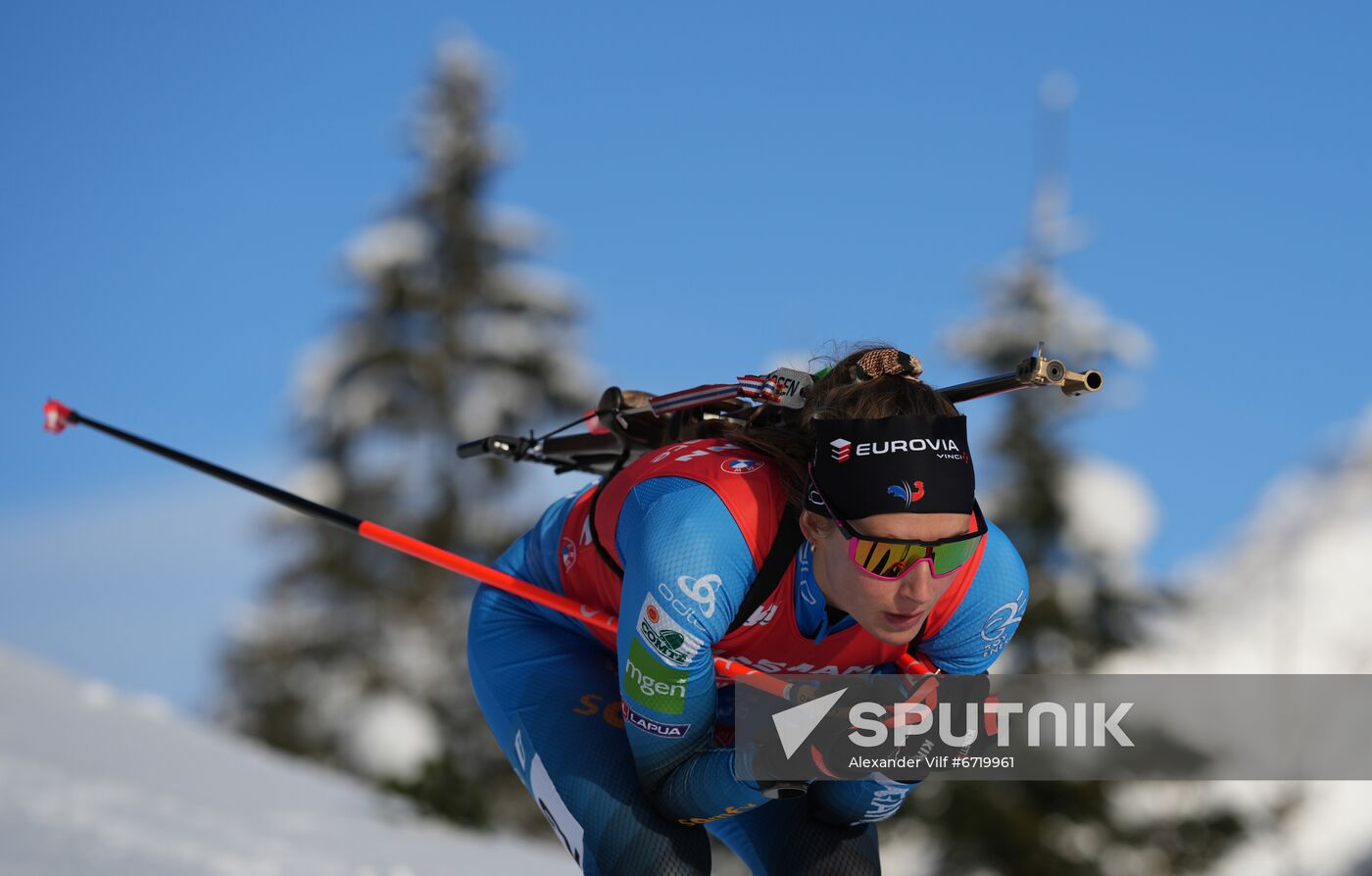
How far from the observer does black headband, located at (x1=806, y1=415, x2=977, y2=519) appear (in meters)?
2.76

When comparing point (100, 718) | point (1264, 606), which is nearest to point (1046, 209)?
point (100, 718)

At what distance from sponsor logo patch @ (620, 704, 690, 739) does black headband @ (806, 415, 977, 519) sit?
52 cm

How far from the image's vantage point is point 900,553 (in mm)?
2748

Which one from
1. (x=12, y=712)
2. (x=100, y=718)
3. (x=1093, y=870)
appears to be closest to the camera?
(x=12, y=712)

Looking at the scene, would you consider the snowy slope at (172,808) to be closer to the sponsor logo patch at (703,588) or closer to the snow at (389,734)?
the sponsor logo patch at (703,588)

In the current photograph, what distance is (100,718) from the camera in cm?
977

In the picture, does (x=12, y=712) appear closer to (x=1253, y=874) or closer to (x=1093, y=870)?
(x=1093, y=870)

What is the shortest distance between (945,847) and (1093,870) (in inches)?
58.6

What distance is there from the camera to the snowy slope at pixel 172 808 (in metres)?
6.27

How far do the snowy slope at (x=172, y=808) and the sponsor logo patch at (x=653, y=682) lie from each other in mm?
3759

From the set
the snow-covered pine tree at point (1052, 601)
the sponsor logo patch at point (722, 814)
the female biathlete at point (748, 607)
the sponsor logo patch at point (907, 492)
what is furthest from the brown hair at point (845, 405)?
the snow-covered pine tree at point (1052, 601)

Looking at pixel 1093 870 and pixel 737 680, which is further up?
pixel 1093 870

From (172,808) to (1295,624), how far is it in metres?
26.9

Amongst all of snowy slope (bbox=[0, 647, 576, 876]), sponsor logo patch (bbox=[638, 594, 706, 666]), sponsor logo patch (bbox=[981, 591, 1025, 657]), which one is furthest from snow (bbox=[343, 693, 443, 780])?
sponsor logo patch (bbox=[638, 594, 706, 666])
